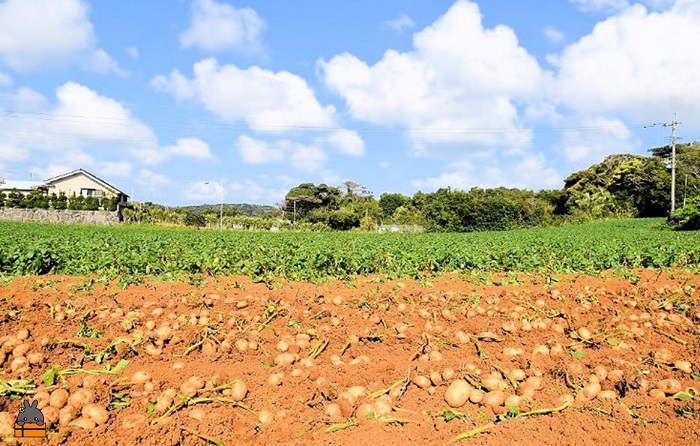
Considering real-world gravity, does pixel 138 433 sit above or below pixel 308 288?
below

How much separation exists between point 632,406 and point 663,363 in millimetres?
986

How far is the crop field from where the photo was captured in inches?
123

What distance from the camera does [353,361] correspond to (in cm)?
400

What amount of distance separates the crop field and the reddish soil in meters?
0.02

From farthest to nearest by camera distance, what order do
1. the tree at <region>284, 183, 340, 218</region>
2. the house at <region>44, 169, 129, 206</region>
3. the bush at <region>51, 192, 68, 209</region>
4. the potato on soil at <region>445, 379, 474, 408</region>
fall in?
the tree at <region>284, 183, 340, 218</region>
the house at <region>44, 169, 129, 206</region>
the bush at <region>51, 192, 68, 209</region>
the potato on soil at <region>445, 379, 474, 408</region>

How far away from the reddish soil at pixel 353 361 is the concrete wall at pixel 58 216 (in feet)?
150

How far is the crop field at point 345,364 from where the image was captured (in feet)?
10.3

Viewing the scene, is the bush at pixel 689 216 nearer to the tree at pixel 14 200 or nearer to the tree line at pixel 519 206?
the tree line at pixel 519 206

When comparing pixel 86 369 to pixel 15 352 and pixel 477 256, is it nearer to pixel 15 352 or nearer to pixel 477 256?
pixel 15 352

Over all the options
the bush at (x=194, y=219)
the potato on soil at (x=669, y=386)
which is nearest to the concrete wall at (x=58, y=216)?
the bush at (x=194, y=219)

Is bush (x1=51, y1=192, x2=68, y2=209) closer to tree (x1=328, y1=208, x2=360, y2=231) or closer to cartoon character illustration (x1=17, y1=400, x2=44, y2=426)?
tree (x1=328, y1=208, x2=360, y2=231)

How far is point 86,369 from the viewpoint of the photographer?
153 inches

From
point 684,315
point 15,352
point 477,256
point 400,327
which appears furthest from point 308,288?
point 477,256

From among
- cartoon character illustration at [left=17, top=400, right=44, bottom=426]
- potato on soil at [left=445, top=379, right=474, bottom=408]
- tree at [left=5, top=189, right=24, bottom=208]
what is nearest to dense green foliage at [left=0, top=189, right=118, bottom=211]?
tree at [left=5, top=189, right=24, bottom=208]
